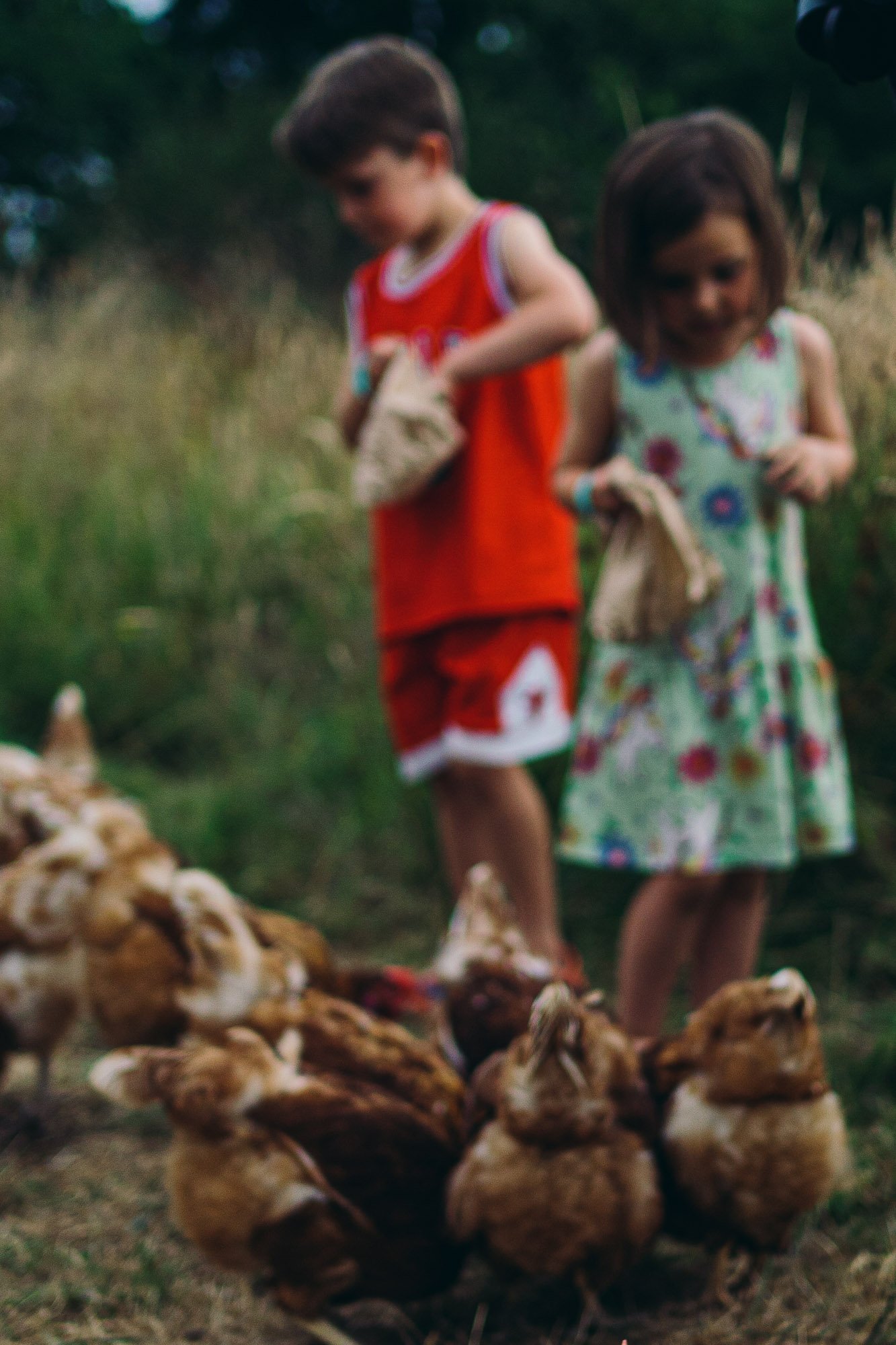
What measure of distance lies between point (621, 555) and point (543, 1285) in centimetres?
108

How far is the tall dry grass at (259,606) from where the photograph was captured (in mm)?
2686

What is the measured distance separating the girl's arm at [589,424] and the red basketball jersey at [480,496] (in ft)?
0.84

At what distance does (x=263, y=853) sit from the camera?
3615mm

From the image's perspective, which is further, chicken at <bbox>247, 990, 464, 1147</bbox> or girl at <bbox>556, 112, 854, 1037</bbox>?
girl at <bbox>556, 112, 854, 1037</bbox>

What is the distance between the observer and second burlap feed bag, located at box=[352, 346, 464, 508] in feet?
7.91

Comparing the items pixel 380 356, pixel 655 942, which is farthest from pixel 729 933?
pixel 380 356

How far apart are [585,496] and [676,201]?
1.52 feet

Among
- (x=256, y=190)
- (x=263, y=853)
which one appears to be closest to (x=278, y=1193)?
(x=263, y=853)

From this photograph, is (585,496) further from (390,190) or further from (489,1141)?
(489,1141)

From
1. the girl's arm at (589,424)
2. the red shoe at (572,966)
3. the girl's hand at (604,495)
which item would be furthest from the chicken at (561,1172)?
the girl's arm at (589,424)

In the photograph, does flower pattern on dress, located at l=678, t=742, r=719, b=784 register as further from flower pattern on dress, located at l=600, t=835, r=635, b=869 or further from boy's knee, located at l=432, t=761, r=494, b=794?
boy's knee, located at l=432, t=761, r=494, b=794

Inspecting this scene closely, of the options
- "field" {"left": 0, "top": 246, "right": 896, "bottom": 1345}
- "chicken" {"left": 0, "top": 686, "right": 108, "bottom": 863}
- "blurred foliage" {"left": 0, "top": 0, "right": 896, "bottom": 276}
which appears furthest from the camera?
"blurred foliage" {"left": 0, "top": 0, "right": 896, "bottom": 276}

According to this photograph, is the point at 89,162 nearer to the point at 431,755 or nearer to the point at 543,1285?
the point at 431,755

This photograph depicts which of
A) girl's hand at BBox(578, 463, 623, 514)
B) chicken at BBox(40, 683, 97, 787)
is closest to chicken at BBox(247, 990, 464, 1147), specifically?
girl's hand at BBox(578, 463, 623, 514)
